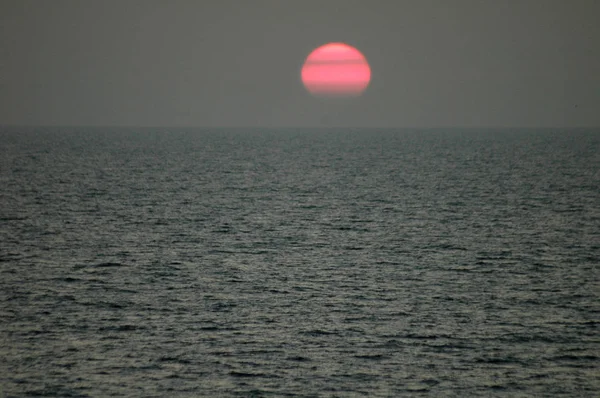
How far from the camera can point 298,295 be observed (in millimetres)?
39062

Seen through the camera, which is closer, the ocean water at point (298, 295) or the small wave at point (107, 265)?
the ocean water at point (298, 295)

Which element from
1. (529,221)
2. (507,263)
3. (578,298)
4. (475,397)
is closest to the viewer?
(475,397)

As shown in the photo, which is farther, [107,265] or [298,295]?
[107,265]

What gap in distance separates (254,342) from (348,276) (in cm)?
1367

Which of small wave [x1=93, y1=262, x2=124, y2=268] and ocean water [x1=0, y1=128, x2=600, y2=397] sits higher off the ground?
small wave [x1=93, y1=262, x2=124, y2=268]

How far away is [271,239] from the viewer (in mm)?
56469

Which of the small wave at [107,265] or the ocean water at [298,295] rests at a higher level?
the small wave at [107,265]

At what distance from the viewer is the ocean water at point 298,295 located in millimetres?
27391

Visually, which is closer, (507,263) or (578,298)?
(578,298)

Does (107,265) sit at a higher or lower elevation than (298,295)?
higher

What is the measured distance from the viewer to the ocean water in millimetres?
27391

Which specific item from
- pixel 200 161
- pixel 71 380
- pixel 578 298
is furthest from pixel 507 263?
pixel 200 161

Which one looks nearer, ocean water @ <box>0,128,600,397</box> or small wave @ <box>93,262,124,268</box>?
ocean water @ <box>0,128,600,397</box>

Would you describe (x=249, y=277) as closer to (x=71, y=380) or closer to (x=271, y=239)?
(x=271, y=239)
